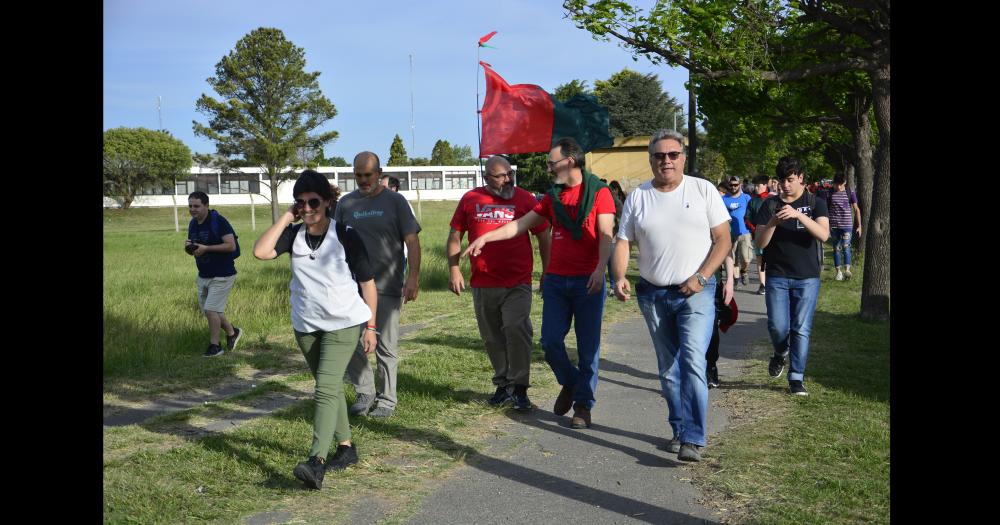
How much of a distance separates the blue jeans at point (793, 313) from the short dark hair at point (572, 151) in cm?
210

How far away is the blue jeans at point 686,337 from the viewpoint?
553 centimetres

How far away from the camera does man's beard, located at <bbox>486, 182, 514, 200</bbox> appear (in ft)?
23.2

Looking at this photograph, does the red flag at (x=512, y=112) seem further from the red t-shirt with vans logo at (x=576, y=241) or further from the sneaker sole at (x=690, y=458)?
the sneaker sole at (x=690, y=458)

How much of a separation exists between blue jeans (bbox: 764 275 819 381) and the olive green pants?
3781 mm

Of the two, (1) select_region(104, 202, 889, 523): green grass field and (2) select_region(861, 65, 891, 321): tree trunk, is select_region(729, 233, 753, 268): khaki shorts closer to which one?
(2) select_region(861, 65, 891, 321): tree trunk

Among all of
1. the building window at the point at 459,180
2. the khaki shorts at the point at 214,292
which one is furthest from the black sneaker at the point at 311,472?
the building window at the point at 459,180

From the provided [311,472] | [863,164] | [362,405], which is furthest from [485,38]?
[863,164]

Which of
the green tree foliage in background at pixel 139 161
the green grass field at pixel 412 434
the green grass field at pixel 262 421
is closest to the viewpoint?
the green grass field at pixel 412 434

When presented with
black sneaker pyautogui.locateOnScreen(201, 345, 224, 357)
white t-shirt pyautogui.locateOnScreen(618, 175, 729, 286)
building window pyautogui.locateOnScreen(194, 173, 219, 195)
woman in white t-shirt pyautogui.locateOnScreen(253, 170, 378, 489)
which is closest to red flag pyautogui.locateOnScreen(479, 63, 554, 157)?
black sneaker pyautogui.locateOnScreen(201, 345, 224, 357)
